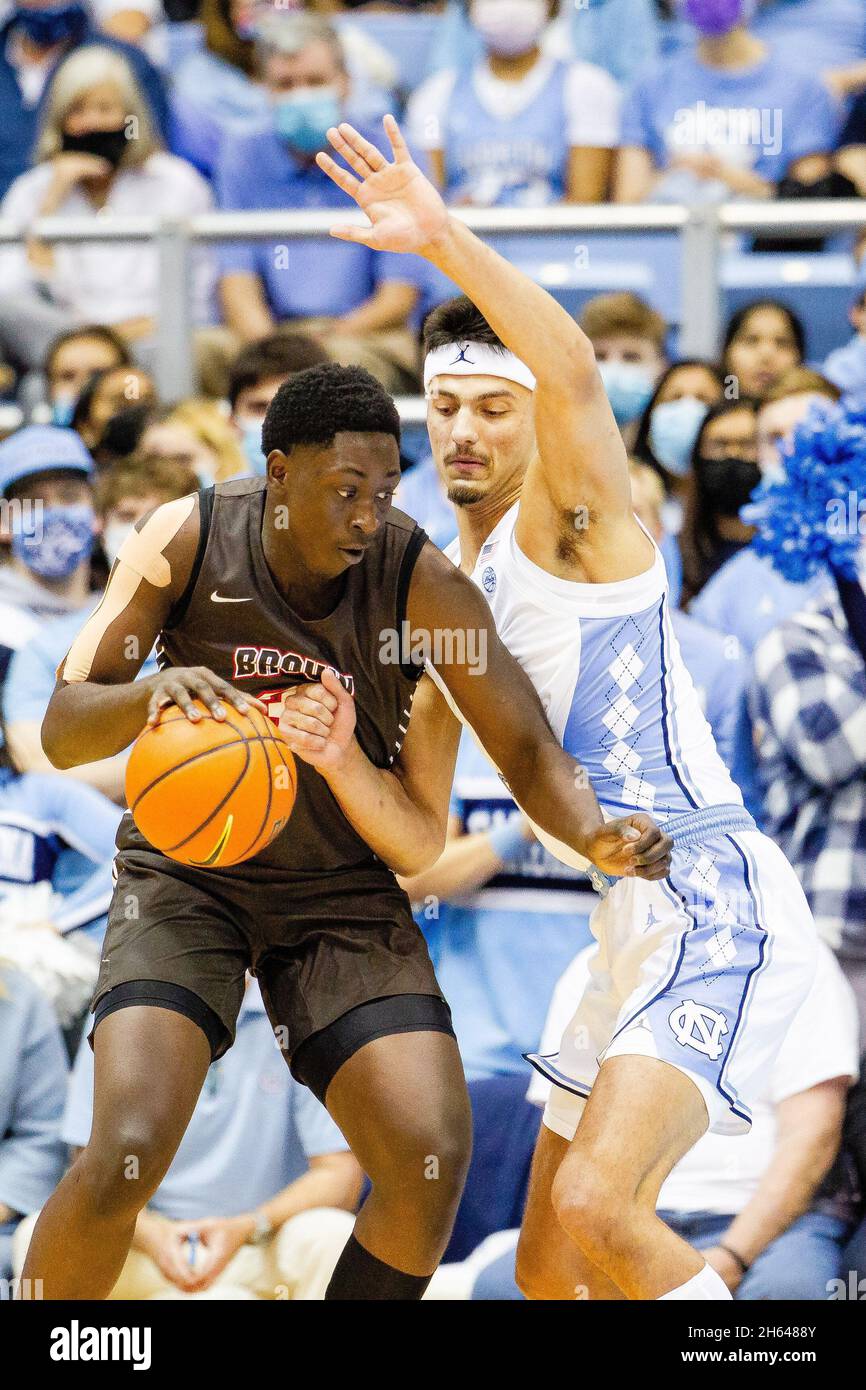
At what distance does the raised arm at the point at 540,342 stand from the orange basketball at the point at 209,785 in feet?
2.43

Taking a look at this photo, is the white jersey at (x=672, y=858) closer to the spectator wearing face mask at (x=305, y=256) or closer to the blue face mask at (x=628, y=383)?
the blue face mask at (x=628, y=383)

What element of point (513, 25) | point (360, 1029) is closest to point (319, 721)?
point (360, 1029)

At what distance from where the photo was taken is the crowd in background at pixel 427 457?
5.08 metres

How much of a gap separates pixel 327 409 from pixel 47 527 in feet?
8.96

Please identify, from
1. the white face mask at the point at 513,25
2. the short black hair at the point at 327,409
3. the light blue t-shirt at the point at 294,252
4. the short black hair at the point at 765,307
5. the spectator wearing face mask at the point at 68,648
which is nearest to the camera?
the short black hair at the point at 327,409

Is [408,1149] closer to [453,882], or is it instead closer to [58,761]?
[58,761]

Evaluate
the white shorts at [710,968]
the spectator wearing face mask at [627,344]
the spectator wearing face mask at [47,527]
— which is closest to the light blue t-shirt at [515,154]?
the spectator wearing face mask at [627,344]

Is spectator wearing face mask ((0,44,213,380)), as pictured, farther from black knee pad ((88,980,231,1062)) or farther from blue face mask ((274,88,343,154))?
black knee pad ((88,980,231,1062))

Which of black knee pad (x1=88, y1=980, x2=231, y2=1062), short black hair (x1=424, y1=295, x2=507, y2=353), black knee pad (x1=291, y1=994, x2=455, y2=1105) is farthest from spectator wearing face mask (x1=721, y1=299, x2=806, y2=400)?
black knee pad (x1=88, y1=980, x2=231, y2=1062)

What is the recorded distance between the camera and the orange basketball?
3.49m

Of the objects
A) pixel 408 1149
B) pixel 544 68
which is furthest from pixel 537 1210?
pixel 544 68

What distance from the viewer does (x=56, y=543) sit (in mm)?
6164

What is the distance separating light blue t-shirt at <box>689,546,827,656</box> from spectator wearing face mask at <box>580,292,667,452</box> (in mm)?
804
